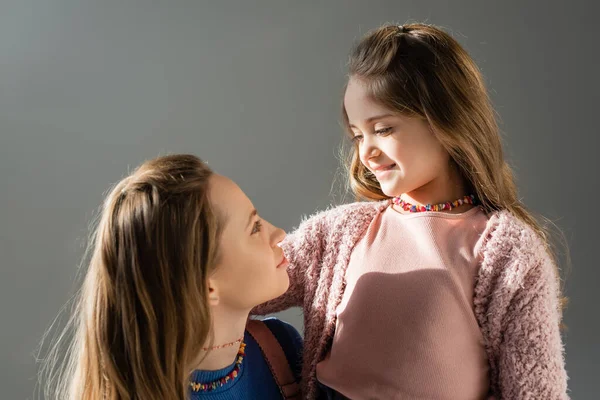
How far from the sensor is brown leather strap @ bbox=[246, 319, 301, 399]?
1.60 m

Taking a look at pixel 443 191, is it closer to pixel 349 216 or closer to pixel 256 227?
pixel 349 216

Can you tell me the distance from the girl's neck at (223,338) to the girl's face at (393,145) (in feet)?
1.16

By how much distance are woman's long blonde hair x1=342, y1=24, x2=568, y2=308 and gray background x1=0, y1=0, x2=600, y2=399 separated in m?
0.70

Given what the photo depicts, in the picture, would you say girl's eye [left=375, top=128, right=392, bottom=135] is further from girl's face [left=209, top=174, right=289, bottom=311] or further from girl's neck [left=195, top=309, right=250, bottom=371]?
girl's neck [left=195, top=309, right=250, bottom=371]

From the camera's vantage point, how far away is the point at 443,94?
150 centimetres

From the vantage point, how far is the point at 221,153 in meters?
2.27

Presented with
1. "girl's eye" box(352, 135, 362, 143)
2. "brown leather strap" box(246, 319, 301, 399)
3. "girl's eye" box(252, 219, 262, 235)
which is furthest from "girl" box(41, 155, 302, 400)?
"girl's eye" box(352, 135, 362, 143)

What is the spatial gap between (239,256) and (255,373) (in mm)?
258

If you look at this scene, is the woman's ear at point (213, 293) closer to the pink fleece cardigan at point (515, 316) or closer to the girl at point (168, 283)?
the girl at point (168, 283)

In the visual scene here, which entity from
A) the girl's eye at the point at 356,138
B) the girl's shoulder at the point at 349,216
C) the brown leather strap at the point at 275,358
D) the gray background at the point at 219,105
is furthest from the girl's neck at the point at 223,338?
the gray background at the point at 219,105

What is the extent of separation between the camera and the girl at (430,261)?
1444 millimetres

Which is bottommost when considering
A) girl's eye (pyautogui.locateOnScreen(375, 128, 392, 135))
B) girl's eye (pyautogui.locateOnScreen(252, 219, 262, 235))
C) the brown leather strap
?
the brown leather strap

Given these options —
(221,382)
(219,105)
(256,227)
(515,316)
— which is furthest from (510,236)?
(219,105)

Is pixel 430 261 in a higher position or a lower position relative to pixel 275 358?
higher
